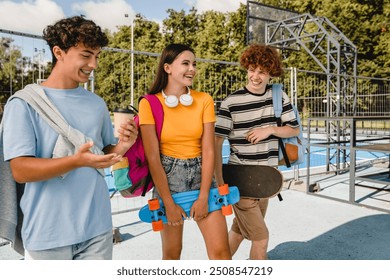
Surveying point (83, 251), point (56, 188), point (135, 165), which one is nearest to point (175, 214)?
point (135, 165)

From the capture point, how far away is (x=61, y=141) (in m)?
1.38

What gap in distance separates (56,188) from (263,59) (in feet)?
5.24

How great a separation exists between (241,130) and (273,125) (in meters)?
0.23

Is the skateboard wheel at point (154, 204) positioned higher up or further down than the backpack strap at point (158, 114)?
further down

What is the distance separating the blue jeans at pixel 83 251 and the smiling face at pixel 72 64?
0.68 m

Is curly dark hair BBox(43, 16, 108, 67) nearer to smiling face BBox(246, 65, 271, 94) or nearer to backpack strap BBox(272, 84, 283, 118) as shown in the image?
smiling face BBox(246, 65, 271, 94)

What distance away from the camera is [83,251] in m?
1.51

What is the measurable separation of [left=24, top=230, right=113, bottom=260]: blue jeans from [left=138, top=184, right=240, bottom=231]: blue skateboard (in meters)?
0.36

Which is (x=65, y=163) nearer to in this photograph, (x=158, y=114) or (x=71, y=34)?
(x=71, y=34)

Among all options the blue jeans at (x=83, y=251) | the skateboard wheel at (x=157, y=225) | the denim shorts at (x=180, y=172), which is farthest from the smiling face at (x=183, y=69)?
the blue jeans at (x=83, y=251)

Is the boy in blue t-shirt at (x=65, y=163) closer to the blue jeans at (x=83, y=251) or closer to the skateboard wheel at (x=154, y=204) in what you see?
the blue jeans at (x=83, y=251)

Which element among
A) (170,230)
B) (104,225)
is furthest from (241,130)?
(104,225)

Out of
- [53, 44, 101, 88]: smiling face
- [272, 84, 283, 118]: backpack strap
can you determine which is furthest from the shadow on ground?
[53, 44, 101, 88]: smiling face

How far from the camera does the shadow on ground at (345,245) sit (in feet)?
11.0
